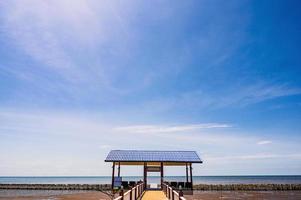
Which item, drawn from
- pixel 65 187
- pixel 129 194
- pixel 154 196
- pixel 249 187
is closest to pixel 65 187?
pixel 65 187

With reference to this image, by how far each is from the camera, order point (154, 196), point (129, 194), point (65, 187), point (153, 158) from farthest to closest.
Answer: point (65, 187), point (153, 158), point (154, 196), point (129, 194)

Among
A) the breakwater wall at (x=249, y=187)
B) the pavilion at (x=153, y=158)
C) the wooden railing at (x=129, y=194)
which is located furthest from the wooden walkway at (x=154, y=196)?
the breakwater wall at (x=249, y=187)

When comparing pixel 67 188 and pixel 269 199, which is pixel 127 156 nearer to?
pixel 269 199

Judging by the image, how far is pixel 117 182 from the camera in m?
20.1

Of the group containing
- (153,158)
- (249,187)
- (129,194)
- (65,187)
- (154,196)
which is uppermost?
(153,158)

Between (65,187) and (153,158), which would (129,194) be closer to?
(153,158)

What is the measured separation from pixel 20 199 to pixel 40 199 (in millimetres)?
2702

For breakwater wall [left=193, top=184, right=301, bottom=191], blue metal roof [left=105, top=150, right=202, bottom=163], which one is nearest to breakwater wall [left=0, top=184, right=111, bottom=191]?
breakwater wall [left=193, top=184, right=301, bottom=191]

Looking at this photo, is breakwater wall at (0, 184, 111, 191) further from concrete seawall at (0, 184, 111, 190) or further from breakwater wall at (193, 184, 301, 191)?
breakwater wall at (193, 184, 301, 191)

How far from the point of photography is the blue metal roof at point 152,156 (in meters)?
21.6

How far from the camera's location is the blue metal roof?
21.6 m

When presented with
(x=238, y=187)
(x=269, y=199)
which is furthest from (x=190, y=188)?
(x=238, y=187)

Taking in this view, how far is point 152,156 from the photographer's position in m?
22.8

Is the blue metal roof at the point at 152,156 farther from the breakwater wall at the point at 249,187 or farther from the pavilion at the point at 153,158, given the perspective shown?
the breakwater wall at the point at 249,187
